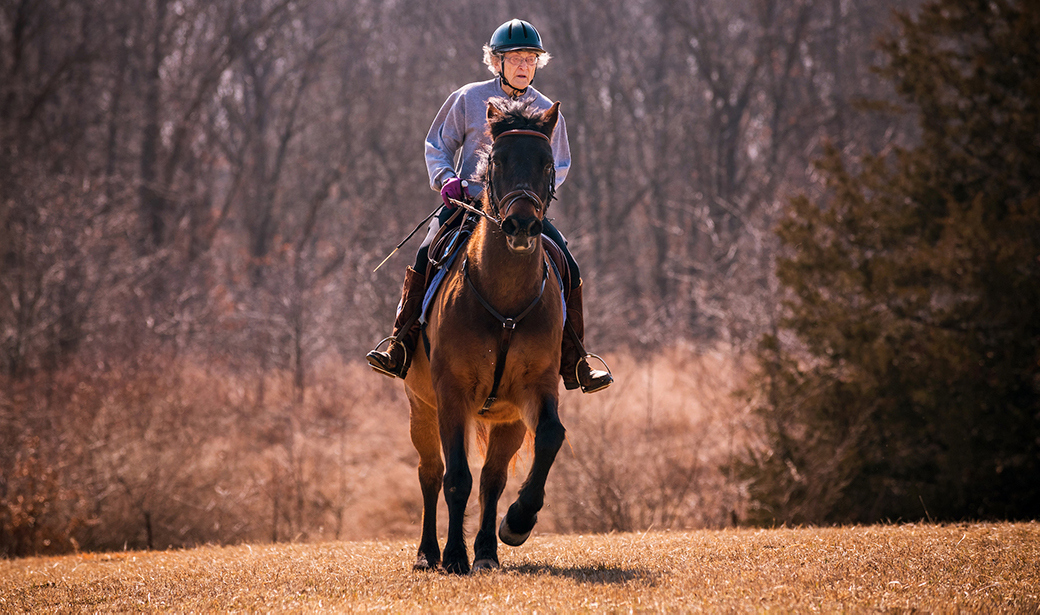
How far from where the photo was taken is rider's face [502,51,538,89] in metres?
6.90

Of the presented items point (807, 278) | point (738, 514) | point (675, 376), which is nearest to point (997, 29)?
point (807, 278)

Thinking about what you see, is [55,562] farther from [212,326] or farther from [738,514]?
[212,326]

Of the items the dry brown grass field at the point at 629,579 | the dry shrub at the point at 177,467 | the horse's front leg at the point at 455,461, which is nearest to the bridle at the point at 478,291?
the horse's front leg at the point at 455,461

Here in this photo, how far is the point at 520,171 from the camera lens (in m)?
5.46

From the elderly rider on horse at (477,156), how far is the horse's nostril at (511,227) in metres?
1.49

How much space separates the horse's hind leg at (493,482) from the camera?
235 inches

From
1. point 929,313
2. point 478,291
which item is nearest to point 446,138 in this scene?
point 478,291

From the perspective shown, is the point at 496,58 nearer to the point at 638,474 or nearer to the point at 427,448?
the point at 427,448

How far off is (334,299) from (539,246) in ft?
78.0

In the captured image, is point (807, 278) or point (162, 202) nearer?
point (807, 278)

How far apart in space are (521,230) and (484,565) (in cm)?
221

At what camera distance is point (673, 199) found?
37344 millimetres

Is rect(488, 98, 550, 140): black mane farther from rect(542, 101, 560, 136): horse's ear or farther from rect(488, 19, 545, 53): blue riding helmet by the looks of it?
rect(488, 19, 545, 53): blue riding helmet

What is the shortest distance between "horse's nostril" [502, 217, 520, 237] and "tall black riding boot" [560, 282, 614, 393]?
1704 millimetres
